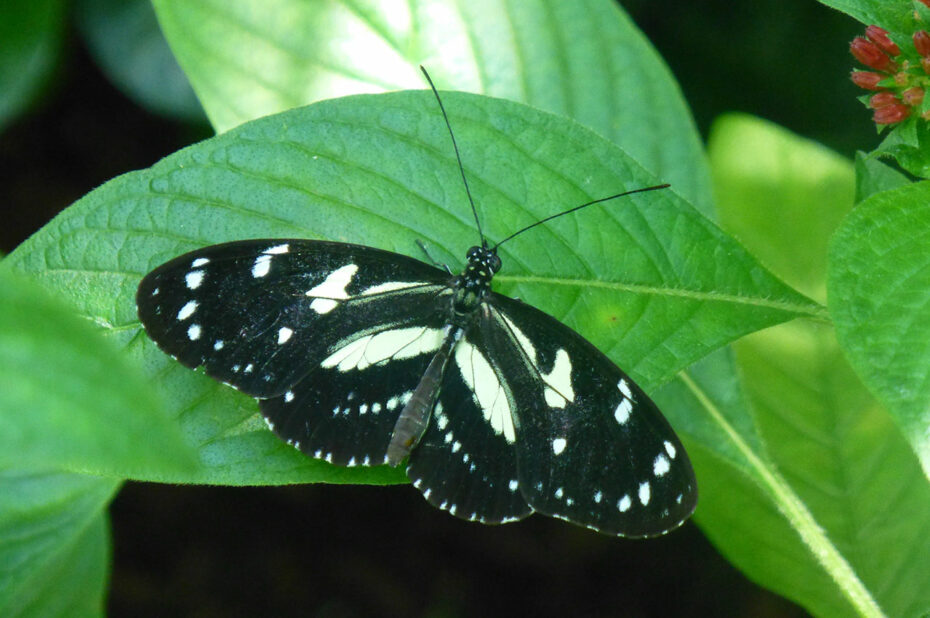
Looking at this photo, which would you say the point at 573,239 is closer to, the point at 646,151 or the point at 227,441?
the point at 646,151

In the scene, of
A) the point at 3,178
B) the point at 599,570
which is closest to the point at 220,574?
the point at 599,570

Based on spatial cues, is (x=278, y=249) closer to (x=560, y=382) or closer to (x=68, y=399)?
(x=560, y=382)

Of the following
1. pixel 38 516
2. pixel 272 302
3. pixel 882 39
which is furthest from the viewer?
pixel 38 516

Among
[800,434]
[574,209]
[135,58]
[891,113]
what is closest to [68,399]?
[574,209]

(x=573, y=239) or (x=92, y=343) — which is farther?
(x=573, y=239)

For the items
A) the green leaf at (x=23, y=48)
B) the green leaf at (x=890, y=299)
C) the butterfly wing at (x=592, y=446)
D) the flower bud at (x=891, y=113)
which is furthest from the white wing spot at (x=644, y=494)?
the green leaf at (x=23, y=48)

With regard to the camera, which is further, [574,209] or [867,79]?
[574,209]

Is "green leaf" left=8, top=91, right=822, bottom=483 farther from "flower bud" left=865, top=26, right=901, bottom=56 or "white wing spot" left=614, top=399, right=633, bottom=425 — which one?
"flower bud" left=865, top=26, right=901, bottom=56
